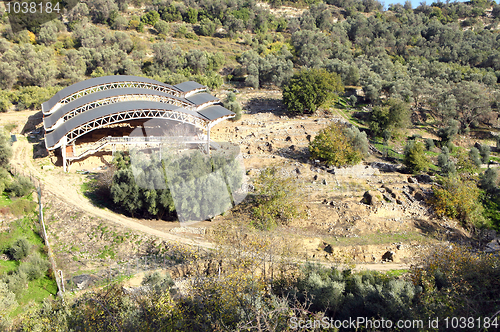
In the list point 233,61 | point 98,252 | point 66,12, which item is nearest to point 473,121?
point 233,61

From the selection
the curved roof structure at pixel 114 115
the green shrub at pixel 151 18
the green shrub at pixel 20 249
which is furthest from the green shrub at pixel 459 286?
the green shrub at pixel 151 18

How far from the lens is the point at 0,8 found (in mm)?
64250

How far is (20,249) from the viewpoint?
21469mm

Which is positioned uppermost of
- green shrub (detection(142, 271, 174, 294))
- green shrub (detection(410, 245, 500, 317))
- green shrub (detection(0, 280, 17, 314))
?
green shrub (detection(410, 245, 500, 317))

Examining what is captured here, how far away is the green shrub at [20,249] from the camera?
70.3ft

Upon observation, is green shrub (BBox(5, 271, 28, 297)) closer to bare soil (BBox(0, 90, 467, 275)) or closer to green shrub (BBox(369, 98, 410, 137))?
bare soil (BBox(0, 90, 467, 275))

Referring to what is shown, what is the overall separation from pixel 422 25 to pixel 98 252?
96259mm

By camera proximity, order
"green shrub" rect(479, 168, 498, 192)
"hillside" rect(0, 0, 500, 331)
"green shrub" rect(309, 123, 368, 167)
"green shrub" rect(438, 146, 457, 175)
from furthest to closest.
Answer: "green shrub" rect(438, 146, 457, 175) → "green shrub" rect(309, 123, 368, 167) → "green shrub" rect(479, 168, 498, 192) → "hillside" rect(0, 0, 500, 331)

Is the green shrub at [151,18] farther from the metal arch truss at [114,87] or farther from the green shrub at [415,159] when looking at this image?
the green shrub at [415,159]

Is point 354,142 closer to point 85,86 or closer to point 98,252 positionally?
point 98,252

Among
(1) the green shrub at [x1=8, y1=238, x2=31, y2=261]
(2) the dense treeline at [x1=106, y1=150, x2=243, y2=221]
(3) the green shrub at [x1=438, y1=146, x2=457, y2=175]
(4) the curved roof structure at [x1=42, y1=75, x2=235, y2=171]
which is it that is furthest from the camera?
(3) the green shrub at [x1=438, y1=146, x2=457, y2=175]

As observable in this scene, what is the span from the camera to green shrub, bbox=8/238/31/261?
70.3 ft

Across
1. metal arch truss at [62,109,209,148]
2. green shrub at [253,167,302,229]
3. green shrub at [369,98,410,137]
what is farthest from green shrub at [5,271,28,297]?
green shrub at [369,98,410,137]

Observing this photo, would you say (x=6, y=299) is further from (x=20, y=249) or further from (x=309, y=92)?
(x=309, y=92)
